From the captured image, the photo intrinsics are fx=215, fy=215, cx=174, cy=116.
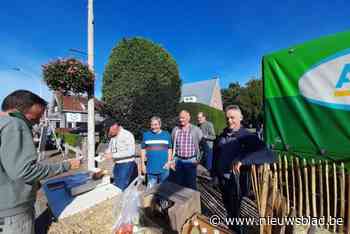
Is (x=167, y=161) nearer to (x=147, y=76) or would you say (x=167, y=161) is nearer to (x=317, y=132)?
(x=317, y=132)

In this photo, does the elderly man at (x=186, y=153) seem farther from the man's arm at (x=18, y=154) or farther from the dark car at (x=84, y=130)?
the dark car at (x=84, y=130)

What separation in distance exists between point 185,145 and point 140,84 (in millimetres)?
7794

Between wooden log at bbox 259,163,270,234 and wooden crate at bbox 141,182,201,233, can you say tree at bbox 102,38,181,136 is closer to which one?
wooden crate at bbox 141,182,201,233

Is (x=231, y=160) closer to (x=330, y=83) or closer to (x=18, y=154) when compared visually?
(x=330, y=83)

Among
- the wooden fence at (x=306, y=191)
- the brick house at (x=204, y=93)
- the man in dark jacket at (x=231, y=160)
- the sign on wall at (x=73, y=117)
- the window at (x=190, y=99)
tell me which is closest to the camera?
the wooden fence at (x=306, y=191)

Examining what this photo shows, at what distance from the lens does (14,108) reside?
172 cm

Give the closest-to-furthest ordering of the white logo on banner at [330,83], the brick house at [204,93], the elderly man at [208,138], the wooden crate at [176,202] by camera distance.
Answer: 1. the white logo on banner at [330,83]
2. the wooden crate at [176,202]
3. the elderly man at [208,138]
4. the brick house at [204,93]

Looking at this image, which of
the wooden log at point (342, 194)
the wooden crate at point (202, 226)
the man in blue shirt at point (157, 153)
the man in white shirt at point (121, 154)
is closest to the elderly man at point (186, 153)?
the man in blue shirt at point (157, 153)

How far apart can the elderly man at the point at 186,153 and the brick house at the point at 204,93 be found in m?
27.8

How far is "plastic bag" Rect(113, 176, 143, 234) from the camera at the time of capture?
2.45 m

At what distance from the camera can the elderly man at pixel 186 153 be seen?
384 cm

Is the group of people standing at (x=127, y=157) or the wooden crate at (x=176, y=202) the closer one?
the group of people standing at (x=127, y=157)

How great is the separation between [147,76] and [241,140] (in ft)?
30.3

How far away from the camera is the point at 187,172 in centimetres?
385
